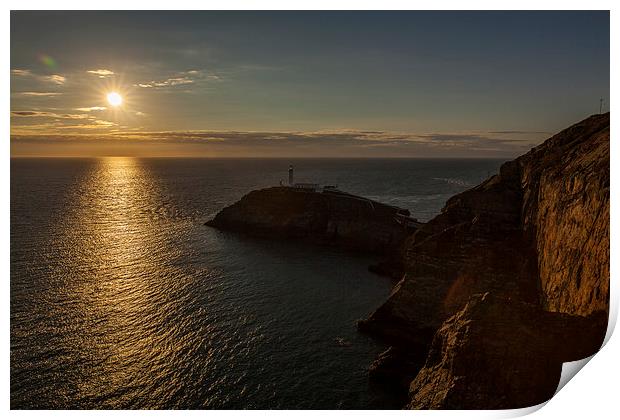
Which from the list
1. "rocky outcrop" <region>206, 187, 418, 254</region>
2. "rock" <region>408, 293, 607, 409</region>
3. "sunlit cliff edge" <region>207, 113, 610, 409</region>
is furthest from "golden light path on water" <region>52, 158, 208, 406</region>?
"rock" <region>408, 293, 607, 409</region>

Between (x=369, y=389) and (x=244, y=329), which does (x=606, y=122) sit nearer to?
(x=369, y=389)

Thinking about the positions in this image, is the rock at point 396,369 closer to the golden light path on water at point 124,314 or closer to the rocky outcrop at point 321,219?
the golden light path on water at point 124,314

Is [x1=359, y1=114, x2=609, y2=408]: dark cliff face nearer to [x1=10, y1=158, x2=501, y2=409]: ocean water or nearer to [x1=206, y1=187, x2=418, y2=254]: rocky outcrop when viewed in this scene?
[x1=10, y1=158, x2=501, y2=409]: ocean water

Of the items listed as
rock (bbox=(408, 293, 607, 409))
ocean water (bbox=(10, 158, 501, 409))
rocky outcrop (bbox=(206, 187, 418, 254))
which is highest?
→ rock (bbox=(408, 293, 607, 409))

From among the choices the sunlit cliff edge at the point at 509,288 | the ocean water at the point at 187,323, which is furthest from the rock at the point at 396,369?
the ocean water at the point at 187,323

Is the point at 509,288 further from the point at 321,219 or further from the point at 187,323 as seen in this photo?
the point at 321,219
